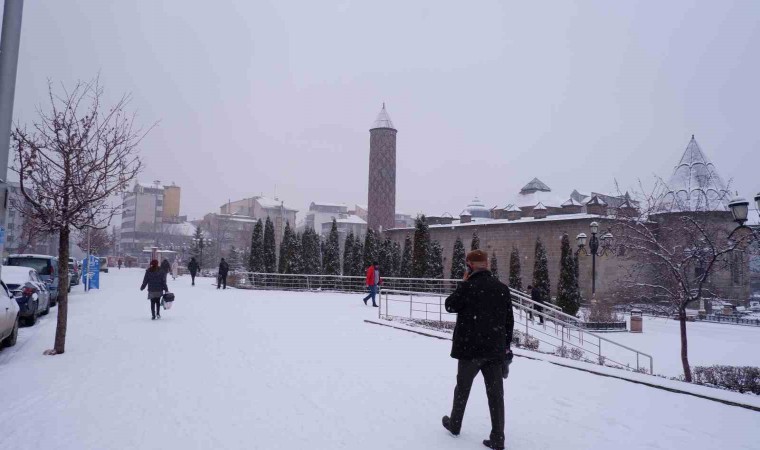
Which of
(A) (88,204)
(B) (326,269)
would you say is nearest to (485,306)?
(A) (88,204)

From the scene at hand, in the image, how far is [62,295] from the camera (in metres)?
8.76

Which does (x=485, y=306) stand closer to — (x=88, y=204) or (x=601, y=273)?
(x=88, y=204)

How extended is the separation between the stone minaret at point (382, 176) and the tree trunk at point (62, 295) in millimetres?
52648

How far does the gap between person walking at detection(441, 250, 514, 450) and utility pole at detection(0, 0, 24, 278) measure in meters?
5.15

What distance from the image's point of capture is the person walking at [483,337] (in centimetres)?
455

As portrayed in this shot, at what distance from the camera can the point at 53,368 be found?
7.48 m

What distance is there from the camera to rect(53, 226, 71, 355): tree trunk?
8578 millimetres

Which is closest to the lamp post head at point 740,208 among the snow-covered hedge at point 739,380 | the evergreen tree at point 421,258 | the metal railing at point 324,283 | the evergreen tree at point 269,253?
the snow-covered hedge at point 739,380

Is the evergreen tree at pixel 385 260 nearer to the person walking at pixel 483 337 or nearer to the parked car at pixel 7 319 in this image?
the parked car at pixel 7 319

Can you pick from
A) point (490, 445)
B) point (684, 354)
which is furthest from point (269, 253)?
point (490, 445)

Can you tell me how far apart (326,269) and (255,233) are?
5525 millimetres

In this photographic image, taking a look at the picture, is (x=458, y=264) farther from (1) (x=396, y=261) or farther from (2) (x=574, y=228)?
(2) (x=574, y=228)

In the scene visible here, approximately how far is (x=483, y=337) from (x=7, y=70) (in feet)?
20.2

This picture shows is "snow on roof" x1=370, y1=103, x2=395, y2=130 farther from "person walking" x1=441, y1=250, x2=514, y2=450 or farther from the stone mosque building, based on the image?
"person walking" x1=441, y1=250, x2=514, y2=450
